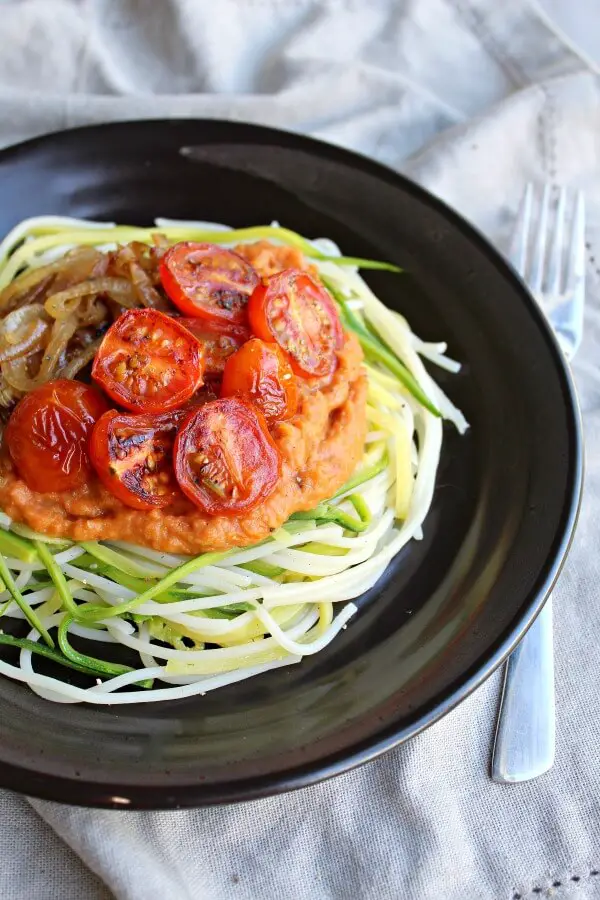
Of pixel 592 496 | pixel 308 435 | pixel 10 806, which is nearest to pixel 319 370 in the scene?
pixel 308 435

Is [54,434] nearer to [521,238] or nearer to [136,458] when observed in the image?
[136,458]

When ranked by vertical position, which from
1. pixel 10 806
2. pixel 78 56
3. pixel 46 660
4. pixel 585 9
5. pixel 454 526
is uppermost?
pixel 585 9

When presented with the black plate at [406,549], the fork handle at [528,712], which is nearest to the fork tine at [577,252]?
the black plate at [406,549]

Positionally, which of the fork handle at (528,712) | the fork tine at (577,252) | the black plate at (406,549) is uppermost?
the fork tine at (577,252)

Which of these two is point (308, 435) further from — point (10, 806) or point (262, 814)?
point (10, 806)

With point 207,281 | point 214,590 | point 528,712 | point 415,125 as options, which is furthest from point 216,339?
point 415,125

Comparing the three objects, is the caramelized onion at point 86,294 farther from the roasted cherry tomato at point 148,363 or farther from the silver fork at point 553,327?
the silver fork at point 553,327
